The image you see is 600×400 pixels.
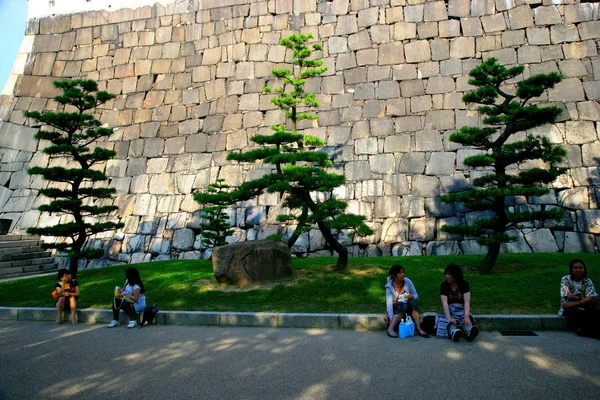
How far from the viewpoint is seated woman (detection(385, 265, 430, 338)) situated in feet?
22.2

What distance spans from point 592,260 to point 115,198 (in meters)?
16.7

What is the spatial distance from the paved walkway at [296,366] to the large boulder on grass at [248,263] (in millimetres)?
2699

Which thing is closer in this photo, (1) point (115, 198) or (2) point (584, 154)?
(2) point (584, 154)

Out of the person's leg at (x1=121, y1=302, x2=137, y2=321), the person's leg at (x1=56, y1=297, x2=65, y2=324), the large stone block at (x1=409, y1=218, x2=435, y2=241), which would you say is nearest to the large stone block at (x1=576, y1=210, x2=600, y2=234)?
the large stone block at (x1=409, y1=218, x2=435, y2=241)

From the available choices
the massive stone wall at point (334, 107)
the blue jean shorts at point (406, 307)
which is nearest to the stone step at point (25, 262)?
the massive stone wall at point (334, 107)

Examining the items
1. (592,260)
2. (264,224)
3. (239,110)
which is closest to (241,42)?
(239,110)

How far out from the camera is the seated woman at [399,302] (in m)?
6.76

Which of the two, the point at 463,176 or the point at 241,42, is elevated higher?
the point at 241,42

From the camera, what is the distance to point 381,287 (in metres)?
9.12

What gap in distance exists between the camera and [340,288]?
Result: 9312mm

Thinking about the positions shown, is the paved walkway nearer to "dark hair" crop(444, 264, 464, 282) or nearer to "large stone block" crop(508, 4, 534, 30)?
"dark hair" crop(444, 264, 464, 282)

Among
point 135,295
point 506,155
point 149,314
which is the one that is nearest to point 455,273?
point 506,155

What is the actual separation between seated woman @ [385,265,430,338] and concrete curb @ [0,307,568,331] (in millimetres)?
480

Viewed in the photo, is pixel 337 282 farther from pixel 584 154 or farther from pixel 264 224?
pixel 584 154
